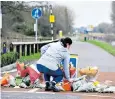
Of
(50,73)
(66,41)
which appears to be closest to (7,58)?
(50,73)

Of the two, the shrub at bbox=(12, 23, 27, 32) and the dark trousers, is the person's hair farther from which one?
the shrub at bbox=(12, 23, 27, 32)

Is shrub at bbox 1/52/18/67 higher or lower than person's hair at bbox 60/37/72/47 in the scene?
lower

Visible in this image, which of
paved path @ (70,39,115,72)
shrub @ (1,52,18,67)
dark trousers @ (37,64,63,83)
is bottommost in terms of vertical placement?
paved path @ (70,39,115,72)

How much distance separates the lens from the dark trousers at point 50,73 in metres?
10.3

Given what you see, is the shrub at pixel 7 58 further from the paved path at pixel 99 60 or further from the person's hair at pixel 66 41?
the person's hair at pixel 66 41

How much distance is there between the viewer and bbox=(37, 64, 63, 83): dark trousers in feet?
33.9

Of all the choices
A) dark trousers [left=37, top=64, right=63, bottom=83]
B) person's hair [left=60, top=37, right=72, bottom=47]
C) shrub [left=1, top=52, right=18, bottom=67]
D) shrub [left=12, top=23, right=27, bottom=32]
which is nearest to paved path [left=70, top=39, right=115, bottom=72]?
shrub [left=1, top=52, right=18, bottom=67]

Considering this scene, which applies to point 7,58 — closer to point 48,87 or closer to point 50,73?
point 50,73

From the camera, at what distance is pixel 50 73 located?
10.4 metres

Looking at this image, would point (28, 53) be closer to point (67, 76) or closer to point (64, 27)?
point (67, 76)

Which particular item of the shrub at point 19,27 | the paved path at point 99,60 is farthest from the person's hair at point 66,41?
the shrub at point 19,27

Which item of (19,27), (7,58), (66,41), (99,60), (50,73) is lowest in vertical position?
(99,60)

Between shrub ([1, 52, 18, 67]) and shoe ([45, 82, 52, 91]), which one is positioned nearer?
shoe ([45, 82, 52, 91])

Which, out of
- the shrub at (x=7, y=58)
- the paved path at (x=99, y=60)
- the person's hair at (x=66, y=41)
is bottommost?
the paved path at (x=99, y=60)
